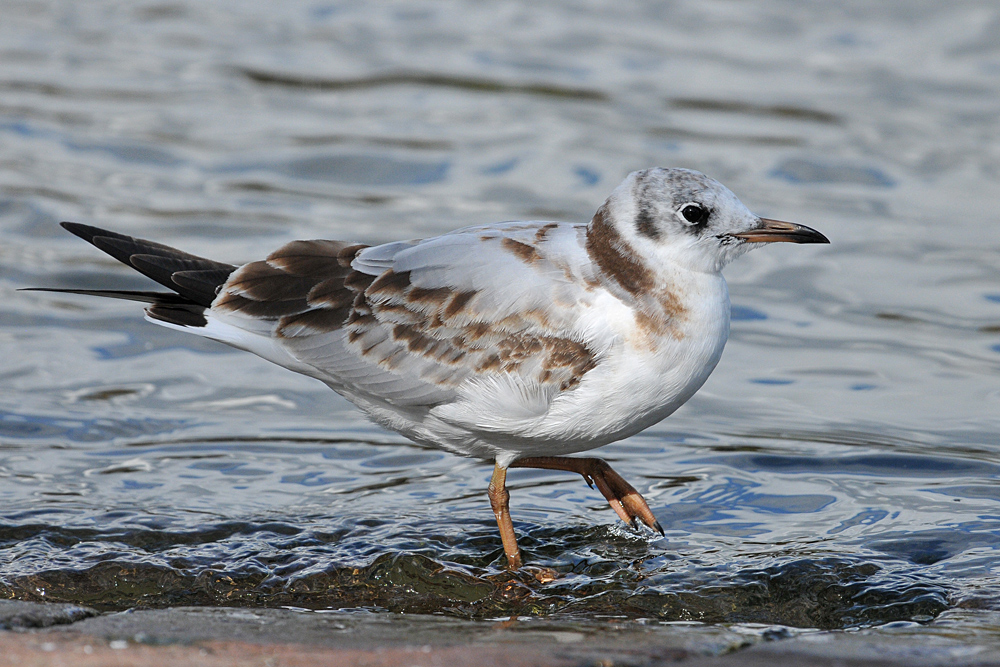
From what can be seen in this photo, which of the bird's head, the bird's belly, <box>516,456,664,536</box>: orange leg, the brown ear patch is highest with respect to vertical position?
the bird's head

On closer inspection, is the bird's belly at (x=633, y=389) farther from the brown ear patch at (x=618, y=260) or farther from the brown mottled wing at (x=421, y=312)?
the brown ear patch at (x=618, y=260)

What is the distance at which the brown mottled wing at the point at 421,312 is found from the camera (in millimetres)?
5582

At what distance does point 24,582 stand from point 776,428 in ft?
13.7

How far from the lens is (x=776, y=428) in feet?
25.0

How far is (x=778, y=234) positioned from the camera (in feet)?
18.4

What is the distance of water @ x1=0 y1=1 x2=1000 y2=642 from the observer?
5707 mm

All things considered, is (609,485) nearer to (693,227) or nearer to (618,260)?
(618,260)

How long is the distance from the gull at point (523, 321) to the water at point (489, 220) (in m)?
0.63

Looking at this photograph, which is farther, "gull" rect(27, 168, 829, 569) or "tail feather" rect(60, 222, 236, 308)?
"tail feather" rect(60, 222, 236, 308)

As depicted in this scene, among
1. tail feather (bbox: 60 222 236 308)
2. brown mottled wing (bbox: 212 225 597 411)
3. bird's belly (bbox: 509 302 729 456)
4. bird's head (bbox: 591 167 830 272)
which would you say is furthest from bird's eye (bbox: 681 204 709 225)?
tail feather (bbox: 60 222 236 308)

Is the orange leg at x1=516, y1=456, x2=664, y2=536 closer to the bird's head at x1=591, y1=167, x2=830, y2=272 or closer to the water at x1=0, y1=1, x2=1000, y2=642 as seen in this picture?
the water at x1=0, y1=1, x2=1000, y2=642

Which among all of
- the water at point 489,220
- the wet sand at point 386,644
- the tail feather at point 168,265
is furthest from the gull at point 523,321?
the wet sand at point 386,644

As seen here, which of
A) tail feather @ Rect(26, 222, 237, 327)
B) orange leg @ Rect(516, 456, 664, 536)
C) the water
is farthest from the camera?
tail feather @ Rect(26, 222, 237, 327)

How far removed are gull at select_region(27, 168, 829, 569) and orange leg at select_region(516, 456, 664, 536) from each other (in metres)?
0.01
